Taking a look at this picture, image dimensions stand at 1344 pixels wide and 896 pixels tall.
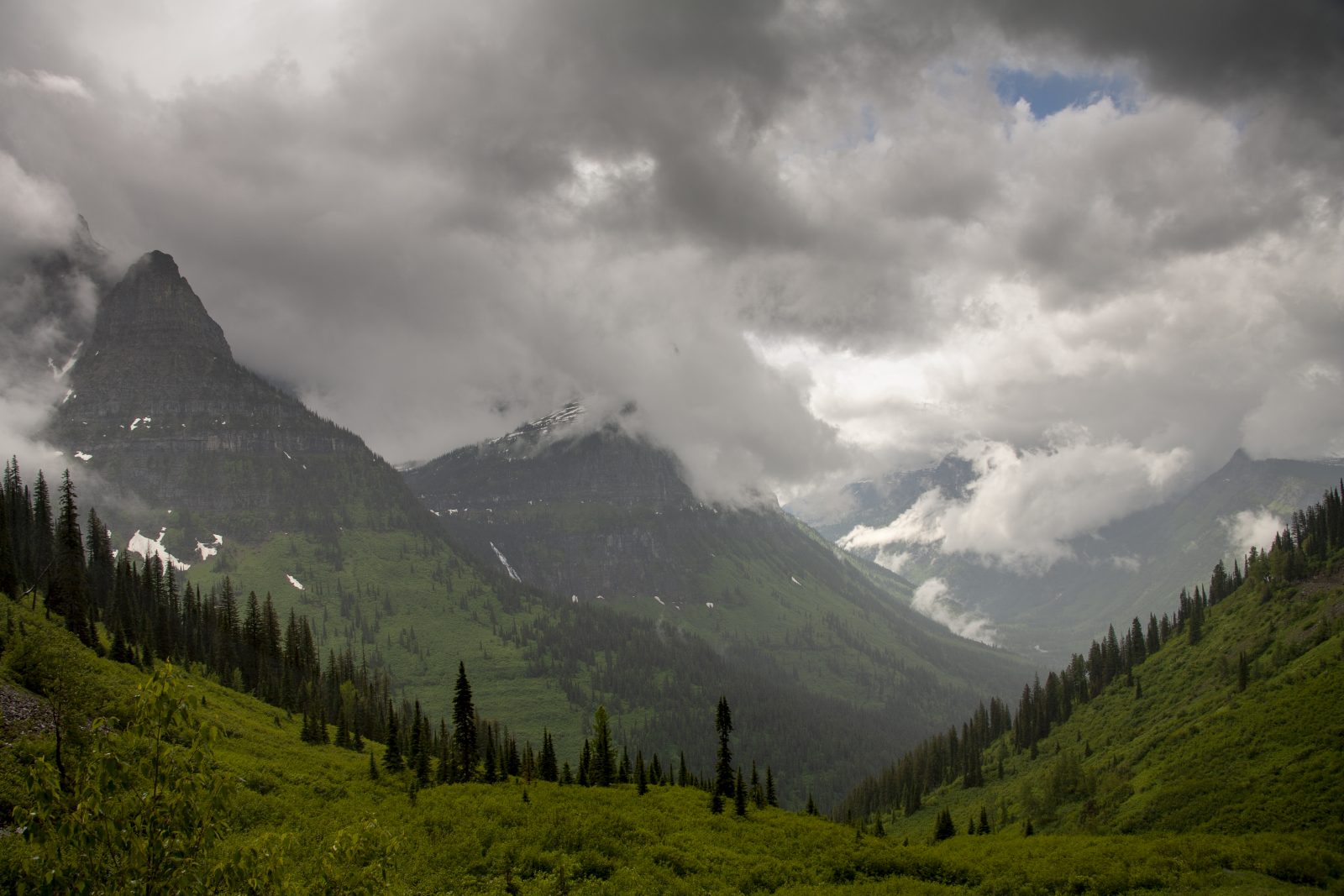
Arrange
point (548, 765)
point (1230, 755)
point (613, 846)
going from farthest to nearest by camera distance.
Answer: point (1230, 755) < point (548, 765) < point (613, 846)

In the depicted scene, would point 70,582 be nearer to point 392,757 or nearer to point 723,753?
point 392,757

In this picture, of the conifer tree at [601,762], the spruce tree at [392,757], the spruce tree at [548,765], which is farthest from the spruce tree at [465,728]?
the conifer tree at [601,762]

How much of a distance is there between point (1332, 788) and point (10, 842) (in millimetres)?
141991

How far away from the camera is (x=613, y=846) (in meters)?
72.2

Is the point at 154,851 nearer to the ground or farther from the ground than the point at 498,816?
farther from the ground

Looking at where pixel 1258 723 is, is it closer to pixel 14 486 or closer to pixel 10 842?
pixel 10 842

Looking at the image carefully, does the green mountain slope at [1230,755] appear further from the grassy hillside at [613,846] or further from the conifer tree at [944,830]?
the grassy hillside at [613,846]

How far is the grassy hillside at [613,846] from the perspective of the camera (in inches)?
2520

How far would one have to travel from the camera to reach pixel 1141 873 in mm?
70125

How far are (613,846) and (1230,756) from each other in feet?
398

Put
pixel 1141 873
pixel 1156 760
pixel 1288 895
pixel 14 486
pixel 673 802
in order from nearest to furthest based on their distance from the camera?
pixel 1288 895 → pixel 1141 873 → pixel 673 802 → pixel 1156 760 → pixel 14 486

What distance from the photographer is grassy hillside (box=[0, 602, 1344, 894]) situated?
64.0 meters

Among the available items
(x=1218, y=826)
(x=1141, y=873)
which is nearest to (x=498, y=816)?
(x=1141, y=873)

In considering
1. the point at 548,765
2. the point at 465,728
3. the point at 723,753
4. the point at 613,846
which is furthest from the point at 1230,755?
the point at 465,728
